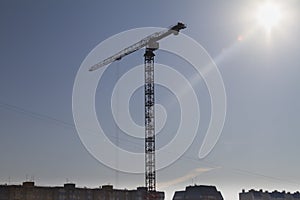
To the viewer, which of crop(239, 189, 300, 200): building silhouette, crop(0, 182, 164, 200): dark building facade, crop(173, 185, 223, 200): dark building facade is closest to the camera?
crop(0, 182, 164, 200): dark building facade

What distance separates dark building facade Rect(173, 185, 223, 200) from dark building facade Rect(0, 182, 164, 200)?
789 inches

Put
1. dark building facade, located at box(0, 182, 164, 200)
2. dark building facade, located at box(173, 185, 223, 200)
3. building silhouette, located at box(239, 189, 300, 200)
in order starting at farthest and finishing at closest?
building silhouette, located at box(239, 189, 300, 200), dark building facade, located at box(173, 185, 223, 200), dark building facade, located at box(0, 182, 164, 200)

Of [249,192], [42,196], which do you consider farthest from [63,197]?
[249,192]

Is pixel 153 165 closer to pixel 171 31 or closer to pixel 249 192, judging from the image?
pixel 171 31

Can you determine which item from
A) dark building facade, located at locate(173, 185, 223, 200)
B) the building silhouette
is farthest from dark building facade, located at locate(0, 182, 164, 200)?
the building silhouette

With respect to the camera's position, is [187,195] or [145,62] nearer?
[145,62]

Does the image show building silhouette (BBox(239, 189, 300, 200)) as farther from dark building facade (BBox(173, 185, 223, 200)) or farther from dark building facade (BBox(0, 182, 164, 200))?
dark building facade (BBox(0, 182, 164, 200))

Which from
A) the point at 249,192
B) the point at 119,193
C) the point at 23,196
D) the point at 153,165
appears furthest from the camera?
the point at 249,192

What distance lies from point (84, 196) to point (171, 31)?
57.0 metres

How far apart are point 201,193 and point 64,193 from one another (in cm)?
4882

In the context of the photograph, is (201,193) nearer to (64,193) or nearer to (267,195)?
(267,195)

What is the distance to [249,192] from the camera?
164375mm

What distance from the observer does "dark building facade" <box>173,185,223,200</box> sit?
464 ft

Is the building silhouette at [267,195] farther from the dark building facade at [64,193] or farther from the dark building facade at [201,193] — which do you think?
the dark building facade at [64,193]
